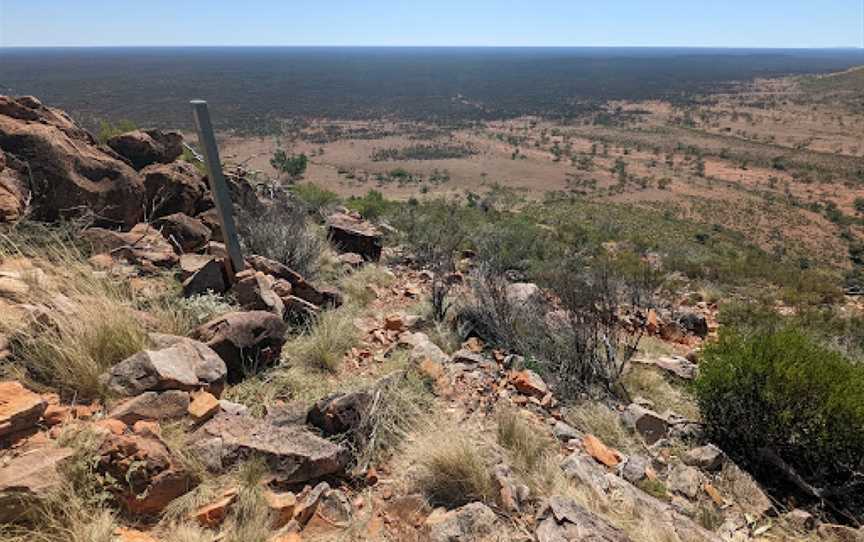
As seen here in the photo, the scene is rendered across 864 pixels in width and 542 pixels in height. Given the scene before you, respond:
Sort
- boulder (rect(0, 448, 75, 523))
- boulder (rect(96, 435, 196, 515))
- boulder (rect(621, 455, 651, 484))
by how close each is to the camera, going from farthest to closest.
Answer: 1. boulder (rect(621, 455, 651, 484))
2. boulder (rect(96, 435, 196, 515))
3. boulder (rect(0, 448, 75, 523))

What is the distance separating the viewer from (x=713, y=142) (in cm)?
5519

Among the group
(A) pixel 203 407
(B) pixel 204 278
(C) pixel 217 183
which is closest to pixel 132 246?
(B) pixel 204 278

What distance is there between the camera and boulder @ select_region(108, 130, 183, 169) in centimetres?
721

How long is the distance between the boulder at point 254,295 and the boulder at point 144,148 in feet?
10.8

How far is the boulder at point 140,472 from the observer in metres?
2.63

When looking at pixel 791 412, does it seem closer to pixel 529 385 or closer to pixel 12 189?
pixel 529 385

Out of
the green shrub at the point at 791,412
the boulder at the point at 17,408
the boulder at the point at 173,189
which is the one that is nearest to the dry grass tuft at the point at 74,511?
the boulder at the point at 17,408

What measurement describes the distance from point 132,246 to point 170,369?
8.72 feet

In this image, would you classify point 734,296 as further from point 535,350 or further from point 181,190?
point 181,190

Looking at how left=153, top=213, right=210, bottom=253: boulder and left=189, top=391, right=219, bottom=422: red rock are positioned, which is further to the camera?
left=153, top=213, right=210, bottom=253: boulder

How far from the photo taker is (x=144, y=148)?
7.36 m

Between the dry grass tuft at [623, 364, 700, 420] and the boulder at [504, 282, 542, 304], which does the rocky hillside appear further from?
the boulder at [504, 282, 542, 304]

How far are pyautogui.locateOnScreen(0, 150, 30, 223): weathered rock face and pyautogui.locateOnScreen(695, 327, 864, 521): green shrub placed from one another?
639cm

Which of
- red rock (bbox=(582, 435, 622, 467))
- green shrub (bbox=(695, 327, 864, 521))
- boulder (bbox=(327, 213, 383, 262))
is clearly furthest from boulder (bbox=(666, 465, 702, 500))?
boulder (bbox=(327, 213, 383, 262))
